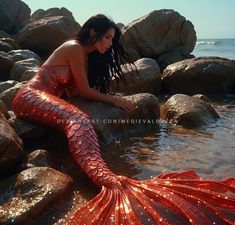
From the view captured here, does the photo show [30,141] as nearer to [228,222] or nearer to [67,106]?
[67,106]

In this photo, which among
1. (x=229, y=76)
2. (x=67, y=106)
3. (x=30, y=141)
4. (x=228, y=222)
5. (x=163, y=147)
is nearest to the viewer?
(x=228, y=222)

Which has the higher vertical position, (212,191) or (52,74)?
(52,74)

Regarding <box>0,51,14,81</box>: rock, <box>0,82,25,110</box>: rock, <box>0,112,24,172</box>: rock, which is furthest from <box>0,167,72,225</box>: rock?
<box>0,51,14,81</box>: rock

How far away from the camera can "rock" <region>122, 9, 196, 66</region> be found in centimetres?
1452

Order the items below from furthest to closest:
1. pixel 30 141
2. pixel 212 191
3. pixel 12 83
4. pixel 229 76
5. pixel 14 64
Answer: pixel 14 64
pixel 229 76
pixel 12 83
pixel 30 141
pixel 212 191

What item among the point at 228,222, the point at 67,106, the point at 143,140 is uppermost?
the point at 67,106

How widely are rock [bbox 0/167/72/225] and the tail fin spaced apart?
1.18 feet

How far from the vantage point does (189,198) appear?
3229 mm

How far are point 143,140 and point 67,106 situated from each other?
1.48m

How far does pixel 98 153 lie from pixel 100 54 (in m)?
2.28

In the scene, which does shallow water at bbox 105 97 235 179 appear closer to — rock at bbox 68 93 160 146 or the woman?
rock at bbox 68 93 160 146

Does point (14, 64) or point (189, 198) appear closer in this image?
point (189, 198)

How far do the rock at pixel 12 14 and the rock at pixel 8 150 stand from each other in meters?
19.3

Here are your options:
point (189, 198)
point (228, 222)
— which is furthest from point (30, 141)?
point (228, 222)
